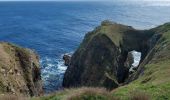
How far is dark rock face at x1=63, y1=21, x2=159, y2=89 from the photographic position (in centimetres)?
7825

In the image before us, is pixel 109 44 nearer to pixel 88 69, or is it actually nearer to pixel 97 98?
pixel 88 69

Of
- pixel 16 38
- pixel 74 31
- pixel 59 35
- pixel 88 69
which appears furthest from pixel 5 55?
pixel 74 31

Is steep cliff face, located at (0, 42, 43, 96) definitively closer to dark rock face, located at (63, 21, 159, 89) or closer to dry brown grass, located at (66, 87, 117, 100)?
dark rock face, located at (63, 21, 159, 89)

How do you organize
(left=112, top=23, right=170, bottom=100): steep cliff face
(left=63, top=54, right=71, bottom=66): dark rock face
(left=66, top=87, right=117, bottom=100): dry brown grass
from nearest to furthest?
(left=66, top=87, right=117, bottom=100): dry brown grass, (left=112, top=23, right=170, bottom=100): steep cliff face, (left=63, top=54, right=71, bottom=66): dark rock face

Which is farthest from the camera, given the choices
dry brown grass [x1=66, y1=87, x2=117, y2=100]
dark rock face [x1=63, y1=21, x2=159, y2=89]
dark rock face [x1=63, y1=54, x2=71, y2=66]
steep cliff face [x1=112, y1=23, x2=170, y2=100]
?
dark rock face [x1=63, y1=54, x2=71, y2=66]

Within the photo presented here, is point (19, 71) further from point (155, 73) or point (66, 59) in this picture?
point (66, 59)

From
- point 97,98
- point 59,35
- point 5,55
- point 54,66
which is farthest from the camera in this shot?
point 59,35

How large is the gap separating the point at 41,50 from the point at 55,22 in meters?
78.9

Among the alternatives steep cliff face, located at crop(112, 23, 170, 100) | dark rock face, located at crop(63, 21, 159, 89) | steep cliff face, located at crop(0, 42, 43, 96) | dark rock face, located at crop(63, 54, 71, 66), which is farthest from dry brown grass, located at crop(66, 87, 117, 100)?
dark rock face, located at crop(63, 54, 71, 66)

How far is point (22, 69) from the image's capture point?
2566 inches

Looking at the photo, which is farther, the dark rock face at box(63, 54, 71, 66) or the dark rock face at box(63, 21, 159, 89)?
the dark rock face at box(63, 54, 71, 66)

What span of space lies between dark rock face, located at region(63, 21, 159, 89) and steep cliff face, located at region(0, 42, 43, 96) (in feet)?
44.2

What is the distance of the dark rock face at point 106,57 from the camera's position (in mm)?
78250

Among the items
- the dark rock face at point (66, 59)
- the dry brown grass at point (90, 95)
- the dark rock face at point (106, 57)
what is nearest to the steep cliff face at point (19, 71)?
the dark rock face at point (106, 57)
